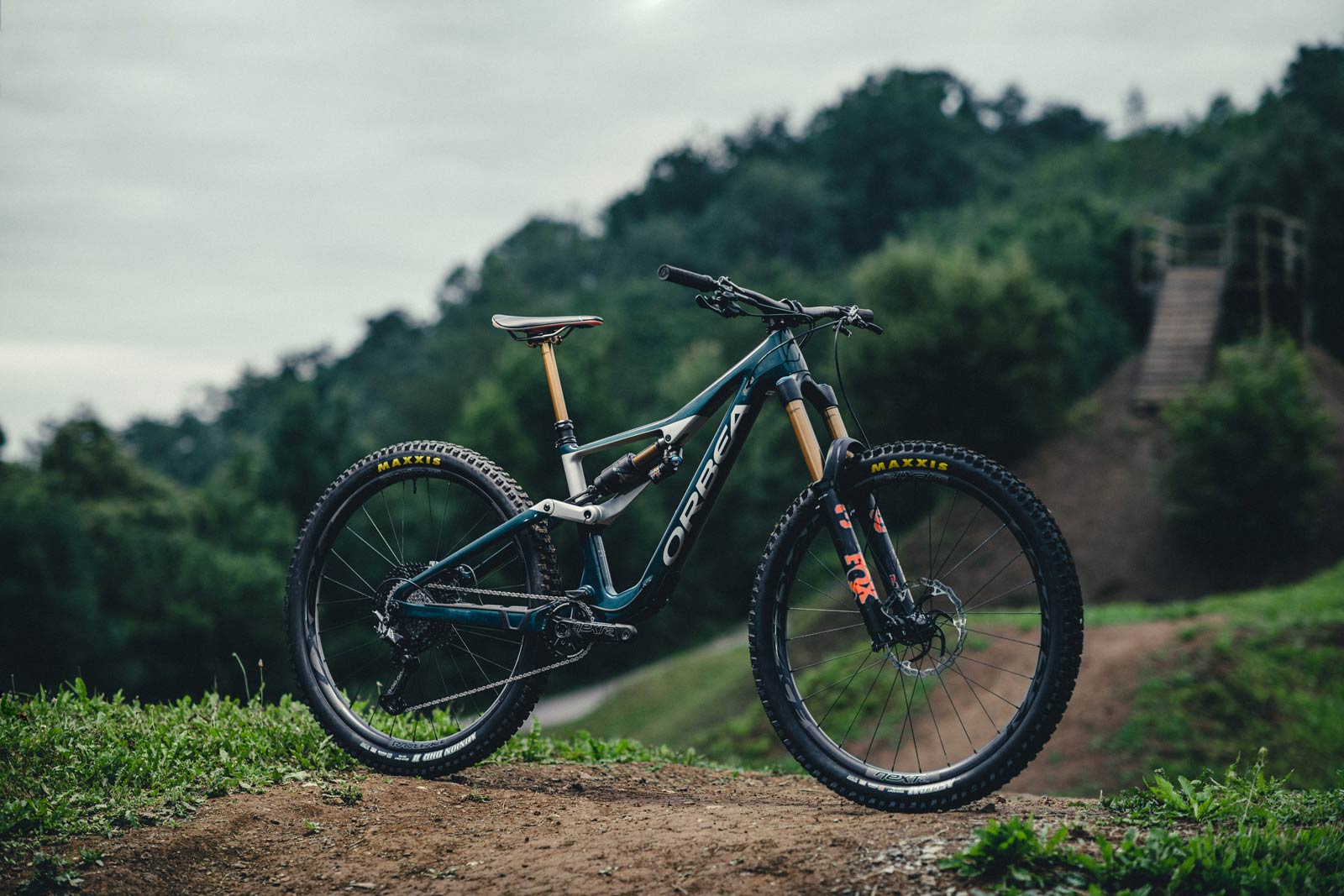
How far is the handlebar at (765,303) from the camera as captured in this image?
161 inches

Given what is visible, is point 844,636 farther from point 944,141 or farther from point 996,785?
point 944,141

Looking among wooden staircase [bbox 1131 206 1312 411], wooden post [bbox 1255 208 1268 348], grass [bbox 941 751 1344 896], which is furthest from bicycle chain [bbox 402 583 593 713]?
wooden post [bbox 1255 208 1268 348]

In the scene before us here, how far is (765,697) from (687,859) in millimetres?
777

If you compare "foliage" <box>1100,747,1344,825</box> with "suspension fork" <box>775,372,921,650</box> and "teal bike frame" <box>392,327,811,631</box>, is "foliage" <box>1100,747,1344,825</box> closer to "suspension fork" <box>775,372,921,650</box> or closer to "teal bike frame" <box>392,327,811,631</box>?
"suspension fork" <box>775,372,921,650</box>

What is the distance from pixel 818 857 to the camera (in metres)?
3.30

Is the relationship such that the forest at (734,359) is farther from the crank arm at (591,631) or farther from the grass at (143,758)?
the crank arm at (591,631)

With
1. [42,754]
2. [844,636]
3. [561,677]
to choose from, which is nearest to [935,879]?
[42,754]

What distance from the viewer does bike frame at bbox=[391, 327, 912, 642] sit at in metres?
4.04

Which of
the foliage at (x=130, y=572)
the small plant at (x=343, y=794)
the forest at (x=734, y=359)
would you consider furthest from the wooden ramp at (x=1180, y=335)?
the small plant at (x=343, y=794)

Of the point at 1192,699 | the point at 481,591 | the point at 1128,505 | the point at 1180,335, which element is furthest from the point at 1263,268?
the point at 481,591

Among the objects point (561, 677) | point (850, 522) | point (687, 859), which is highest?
point (850, 522)

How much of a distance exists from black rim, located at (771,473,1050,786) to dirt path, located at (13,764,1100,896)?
0.95 ft

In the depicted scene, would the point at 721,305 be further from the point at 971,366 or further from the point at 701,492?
the point at 971,366

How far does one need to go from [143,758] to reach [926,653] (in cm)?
300
